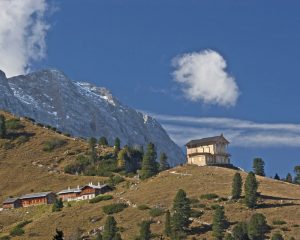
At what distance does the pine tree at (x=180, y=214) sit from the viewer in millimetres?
113938

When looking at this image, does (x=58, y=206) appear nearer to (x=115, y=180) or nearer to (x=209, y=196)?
(x=115, y=180)

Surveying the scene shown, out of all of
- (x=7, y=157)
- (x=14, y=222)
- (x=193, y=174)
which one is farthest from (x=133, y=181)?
(x=7, y=157)

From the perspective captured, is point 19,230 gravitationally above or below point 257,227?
above

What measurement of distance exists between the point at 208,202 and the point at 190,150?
4671cm

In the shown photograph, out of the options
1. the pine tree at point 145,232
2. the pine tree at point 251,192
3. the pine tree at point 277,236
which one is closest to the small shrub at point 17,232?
the pine tree at point 145,232

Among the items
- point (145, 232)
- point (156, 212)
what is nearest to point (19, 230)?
point (156, 212)

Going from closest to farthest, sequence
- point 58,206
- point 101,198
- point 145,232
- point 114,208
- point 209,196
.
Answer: point 145,232 → point 114,208 → point 209,196 → point 58,206 → point 101,198

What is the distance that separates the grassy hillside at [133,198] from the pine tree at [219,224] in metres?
2.10

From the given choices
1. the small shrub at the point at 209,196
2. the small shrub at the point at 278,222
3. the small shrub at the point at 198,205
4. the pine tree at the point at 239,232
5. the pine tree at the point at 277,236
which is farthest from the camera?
the small shrub at the point at 209,196

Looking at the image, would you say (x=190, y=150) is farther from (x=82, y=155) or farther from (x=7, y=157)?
(x=7, y=157)

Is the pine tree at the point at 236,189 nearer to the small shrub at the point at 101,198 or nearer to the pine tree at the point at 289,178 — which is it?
the small shrub at the point at 101,198

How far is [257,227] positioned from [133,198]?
115 ft

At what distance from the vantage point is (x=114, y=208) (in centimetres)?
12988

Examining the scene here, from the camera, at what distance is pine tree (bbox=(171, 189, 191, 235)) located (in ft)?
374
